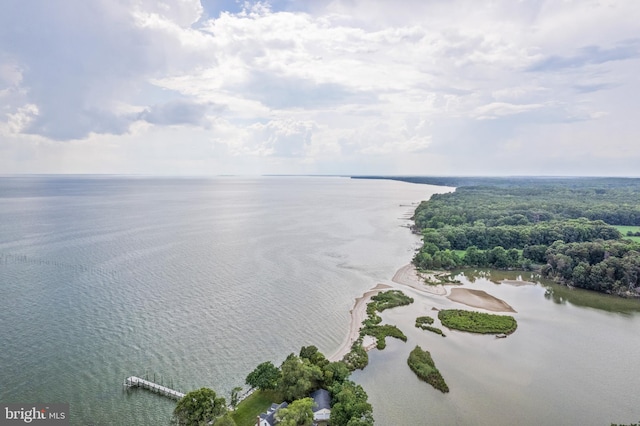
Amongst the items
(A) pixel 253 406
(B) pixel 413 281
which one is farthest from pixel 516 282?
(A) pixel 253 406

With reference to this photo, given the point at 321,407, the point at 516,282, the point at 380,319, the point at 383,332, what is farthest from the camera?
the point at 516,282

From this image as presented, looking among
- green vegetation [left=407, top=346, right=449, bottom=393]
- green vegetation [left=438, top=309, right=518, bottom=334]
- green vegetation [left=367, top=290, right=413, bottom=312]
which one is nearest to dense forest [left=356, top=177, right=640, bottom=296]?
green vegetation [left=367, top=290, right=413, bottom=312]

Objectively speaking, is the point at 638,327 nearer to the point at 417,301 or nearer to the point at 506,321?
the point at 506,321

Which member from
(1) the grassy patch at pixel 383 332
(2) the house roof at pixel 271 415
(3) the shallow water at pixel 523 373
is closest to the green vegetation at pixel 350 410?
(3) the shallow water at pixel 523 373

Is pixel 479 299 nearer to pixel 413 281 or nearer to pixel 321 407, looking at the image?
pixel 413 281

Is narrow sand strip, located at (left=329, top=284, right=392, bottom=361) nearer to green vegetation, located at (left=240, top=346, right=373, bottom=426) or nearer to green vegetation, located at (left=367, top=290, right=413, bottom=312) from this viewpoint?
green vegetation, located at (left=367, top=290, right=413, bottom=312)

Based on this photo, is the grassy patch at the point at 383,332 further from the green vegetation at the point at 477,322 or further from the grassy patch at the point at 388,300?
the green vegetation at the point at 477,322

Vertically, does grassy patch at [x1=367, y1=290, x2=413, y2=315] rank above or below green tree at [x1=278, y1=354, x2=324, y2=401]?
below

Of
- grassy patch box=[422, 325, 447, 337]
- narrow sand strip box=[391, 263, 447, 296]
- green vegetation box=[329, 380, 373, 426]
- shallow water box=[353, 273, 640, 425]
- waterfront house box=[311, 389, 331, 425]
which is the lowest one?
shallow water box=[353, 273, 640, 425]
